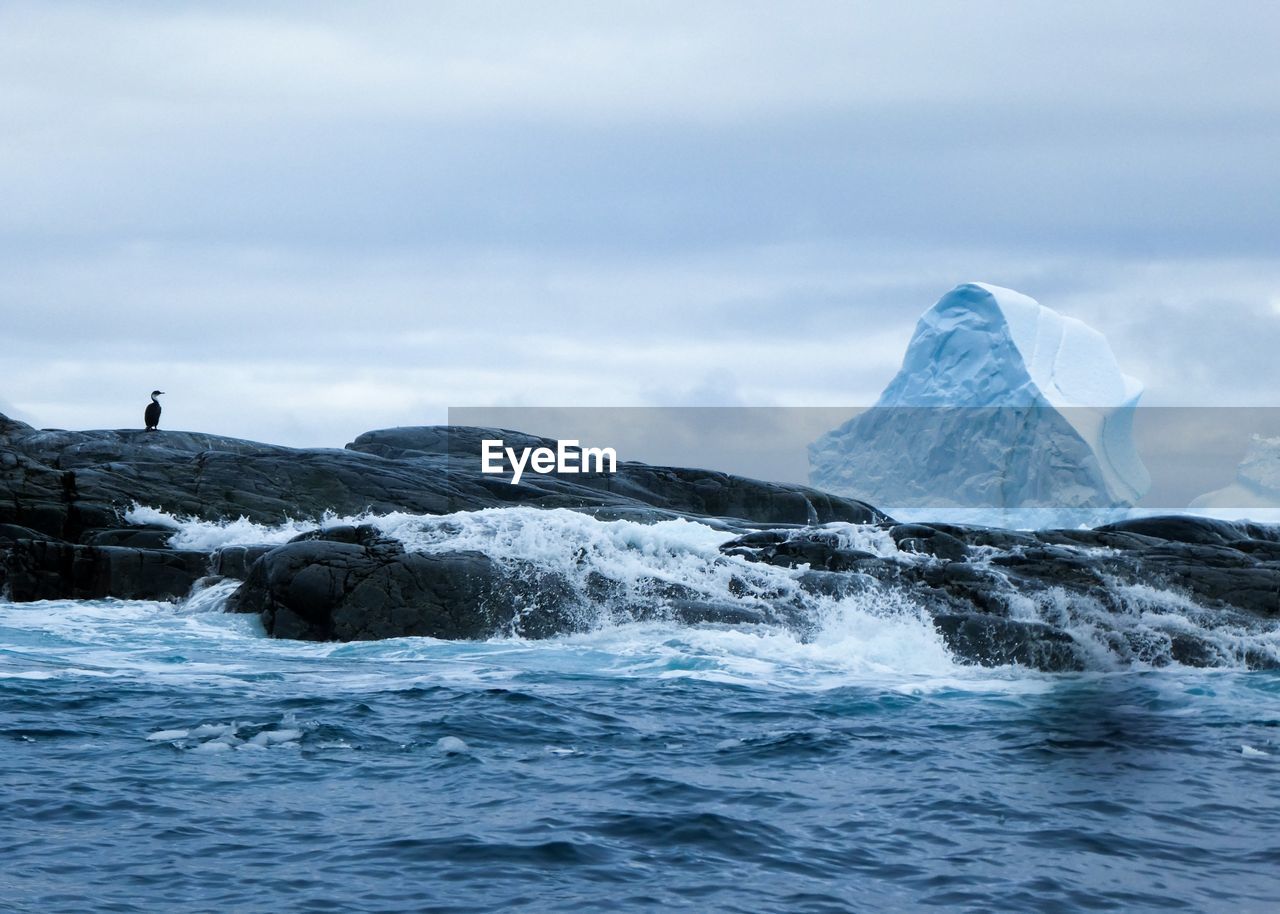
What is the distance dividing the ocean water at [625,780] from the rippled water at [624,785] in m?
0.03

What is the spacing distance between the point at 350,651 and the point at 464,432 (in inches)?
675

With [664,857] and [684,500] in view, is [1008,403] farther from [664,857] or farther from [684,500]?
[664,857]

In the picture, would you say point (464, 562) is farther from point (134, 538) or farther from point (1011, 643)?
point (134, 538)

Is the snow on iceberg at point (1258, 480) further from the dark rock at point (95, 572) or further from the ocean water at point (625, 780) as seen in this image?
the dark rock at point (95, 572)

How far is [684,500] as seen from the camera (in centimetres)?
2680

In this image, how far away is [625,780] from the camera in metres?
7.55

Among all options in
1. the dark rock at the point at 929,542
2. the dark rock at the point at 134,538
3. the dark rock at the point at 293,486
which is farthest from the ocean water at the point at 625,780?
the dark rock at the point at 293,486

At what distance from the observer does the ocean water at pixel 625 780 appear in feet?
18.4

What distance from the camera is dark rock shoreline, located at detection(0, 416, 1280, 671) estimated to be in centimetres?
1434

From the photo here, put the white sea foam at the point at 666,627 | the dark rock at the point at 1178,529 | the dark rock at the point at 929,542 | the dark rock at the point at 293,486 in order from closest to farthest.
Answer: the white sea foam at the point at 666,627, the dark rock at the point at 929,542, the dark rock at the point at 1178,529, the dark rock at the point at 293,486

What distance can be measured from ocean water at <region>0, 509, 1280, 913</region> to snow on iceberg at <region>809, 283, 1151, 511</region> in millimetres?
25725

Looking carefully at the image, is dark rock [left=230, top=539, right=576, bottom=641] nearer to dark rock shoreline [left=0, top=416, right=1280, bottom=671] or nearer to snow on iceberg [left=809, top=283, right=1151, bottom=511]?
dark rock shoreline [left=0, top=416, right=1280, bottom=671]

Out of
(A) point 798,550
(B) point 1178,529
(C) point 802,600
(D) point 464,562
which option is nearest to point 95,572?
(D) point 464,562

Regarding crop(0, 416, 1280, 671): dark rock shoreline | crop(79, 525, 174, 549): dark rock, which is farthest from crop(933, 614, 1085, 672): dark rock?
crop(79, 525, 174, 549): dark rock
